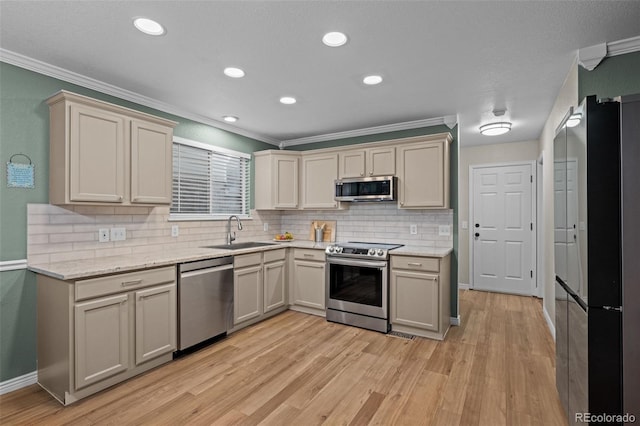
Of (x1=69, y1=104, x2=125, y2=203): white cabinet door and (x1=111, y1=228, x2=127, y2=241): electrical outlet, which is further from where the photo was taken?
(x1=111, y1=228, x2=127, y2=241): electrical outlet

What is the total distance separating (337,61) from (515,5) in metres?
1.19

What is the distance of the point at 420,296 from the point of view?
3.41 m

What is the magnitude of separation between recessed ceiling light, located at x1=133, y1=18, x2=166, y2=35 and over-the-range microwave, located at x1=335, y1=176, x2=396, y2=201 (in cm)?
267

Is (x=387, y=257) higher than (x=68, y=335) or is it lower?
higher

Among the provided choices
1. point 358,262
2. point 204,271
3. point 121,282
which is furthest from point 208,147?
point 358,262

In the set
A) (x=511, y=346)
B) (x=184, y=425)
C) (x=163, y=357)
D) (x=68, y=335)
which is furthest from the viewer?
(x=511, y=346)

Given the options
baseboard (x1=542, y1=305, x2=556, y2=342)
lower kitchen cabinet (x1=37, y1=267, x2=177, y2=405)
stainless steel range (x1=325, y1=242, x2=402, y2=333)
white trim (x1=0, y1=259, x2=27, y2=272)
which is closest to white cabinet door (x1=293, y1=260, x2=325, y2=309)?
stainless steel range (x1=325, y1=242, x2=402, y2=333)

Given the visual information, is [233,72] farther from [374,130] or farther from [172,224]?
[374,130]

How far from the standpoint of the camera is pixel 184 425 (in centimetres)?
200

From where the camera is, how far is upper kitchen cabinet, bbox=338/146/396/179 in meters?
3.99

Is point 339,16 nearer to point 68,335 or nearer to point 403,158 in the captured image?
point 403,158

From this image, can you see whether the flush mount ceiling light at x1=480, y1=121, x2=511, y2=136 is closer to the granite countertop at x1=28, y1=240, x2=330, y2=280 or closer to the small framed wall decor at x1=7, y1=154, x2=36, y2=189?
the granite countertop at x1=28, y1=240, x2=330, y2=280

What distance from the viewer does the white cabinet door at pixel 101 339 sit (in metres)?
2.21

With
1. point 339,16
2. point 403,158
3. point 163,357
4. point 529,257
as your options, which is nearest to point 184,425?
point 163,357
